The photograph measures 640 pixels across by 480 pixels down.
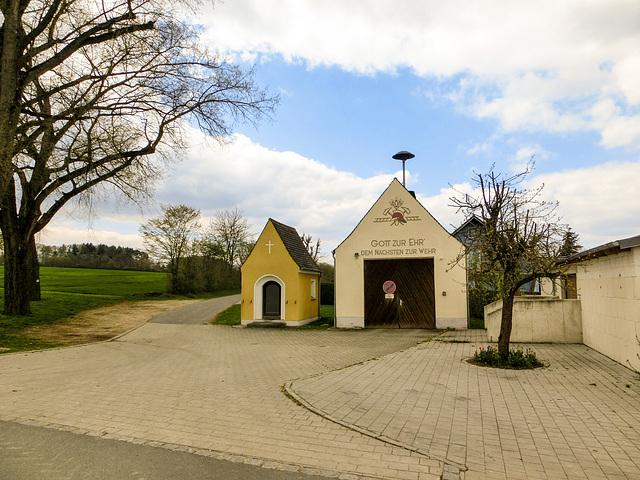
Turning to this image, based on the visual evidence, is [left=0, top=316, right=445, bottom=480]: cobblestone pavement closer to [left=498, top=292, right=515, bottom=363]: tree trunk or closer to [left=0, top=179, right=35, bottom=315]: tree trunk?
[left=498, top=292, right=515, bottom=363]: tree trunk

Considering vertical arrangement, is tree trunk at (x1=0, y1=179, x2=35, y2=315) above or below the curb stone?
above

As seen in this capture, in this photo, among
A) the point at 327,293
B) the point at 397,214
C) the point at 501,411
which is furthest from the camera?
the point at 327,293

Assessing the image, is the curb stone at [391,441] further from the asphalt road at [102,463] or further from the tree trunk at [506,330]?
the tree trunk at [506,330]

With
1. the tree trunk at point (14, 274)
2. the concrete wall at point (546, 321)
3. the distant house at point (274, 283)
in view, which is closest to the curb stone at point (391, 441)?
the concrete wall at point (546, 321)

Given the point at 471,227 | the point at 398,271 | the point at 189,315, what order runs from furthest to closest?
the point at 189,315 < the point at 398,271 < the point at 471,227

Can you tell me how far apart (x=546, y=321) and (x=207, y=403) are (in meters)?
11.6

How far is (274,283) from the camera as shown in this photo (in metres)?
22.0

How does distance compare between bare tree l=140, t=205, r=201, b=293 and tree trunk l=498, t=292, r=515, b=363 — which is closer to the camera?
tree trunk l=498, t=292, r=515, b=363

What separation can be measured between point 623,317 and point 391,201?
11998mm

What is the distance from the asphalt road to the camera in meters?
4.27

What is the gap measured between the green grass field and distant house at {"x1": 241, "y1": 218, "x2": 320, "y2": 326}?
366 inches

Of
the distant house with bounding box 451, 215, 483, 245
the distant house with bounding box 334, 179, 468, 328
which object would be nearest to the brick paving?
the distant house with bounding box 451, 215, 483, 245

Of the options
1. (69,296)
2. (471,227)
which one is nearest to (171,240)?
(69,296)

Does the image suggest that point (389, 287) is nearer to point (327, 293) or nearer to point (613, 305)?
point (613, 305)
